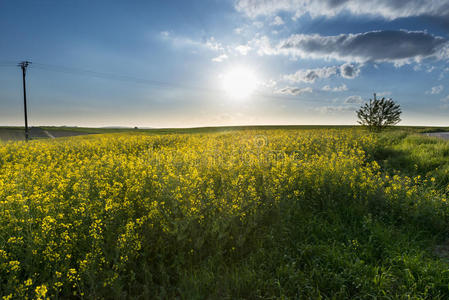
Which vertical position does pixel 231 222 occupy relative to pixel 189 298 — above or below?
above

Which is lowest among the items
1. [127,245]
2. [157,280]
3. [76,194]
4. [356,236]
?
[157,280]

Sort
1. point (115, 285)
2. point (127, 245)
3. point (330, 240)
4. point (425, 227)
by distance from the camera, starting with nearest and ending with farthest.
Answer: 1. point (115, 285)
2. point (127, 245)
3. point (330, 240)
4. point (425, 227)

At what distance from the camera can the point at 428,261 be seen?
11.0 ft

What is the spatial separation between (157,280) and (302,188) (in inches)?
139

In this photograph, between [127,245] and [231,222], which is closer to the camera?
[127,245]

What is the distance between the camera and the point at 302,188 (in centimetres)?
517

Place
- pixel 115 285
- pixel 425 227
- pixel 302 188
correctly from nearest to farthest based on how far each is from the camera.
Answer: pixel 115 285, pixel 425 227, pixel 302 188

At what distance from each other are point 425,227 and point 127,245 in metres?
5.35

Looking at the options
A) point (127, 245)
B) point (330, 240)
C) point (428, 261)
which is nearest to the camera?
point (127, 245)

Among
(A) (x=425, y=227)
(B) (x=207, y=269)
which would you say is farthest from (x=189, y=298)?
(A) (x=425, y=227)

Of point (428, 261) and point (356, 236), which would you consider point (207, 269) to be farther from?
point (428, 261)

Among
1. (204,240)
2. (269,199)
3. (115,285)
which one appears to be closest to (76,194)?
(115,285)

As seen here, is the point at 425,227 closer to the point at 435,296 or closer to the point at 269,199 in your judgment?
the point at 435,296

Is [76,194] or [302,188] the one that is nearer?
[76,194]
